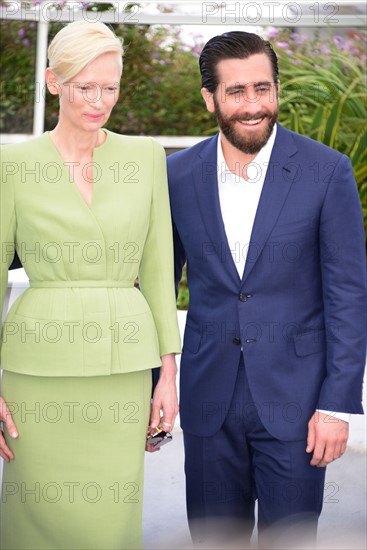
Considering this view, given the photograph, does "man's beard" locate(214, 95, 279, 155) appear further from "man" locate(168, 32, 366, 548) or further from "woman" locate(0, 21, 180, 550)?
"woman" locate(0, 21, 180, 550)

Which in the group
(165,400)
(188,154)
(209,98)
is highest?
(209,98)

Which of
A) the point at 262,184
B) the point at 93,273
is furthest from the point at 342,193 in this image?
the point at 93,273

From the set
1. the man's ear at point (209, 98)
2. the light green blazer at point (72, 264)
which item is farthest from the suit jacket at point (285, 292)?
the light green blazer at point (72, 264)

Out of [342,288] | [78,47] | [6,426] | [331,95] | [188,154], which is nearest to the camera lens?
[78,47]

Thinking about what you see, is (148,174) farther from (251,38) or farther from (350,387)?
(350,387)

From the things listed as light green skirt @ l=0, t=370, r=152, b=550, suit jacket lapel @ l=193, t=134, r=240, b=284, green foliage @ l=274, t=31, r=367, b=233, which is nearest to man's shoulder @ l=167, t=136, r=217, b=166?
suit jacket lapel @ l=193, t=134, r=240, b=284

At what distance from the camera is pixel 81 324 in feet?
7.73

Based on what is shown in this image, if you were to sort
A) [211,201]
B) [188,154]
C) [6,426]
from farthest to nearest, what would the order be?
[188,154]
[211,201]
[6,426]

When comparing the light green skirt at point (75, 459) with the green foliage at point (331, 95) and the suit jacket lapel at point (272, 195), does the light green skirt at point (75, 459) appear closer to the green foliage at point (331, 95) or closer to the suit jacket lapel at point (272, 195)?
the suit jacket lapel at point (272, 195)

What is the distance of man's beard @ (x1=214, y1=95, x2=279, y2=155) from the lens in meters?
2.53

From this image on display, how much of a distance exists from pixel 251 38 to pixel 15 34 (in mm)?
6545

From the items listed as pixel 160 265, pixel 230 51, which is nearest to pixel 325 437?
pixel 160 265

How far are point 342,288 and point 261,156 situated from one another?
1.37 ft

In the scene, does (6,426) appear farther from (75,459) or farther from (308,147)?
(308,147)
